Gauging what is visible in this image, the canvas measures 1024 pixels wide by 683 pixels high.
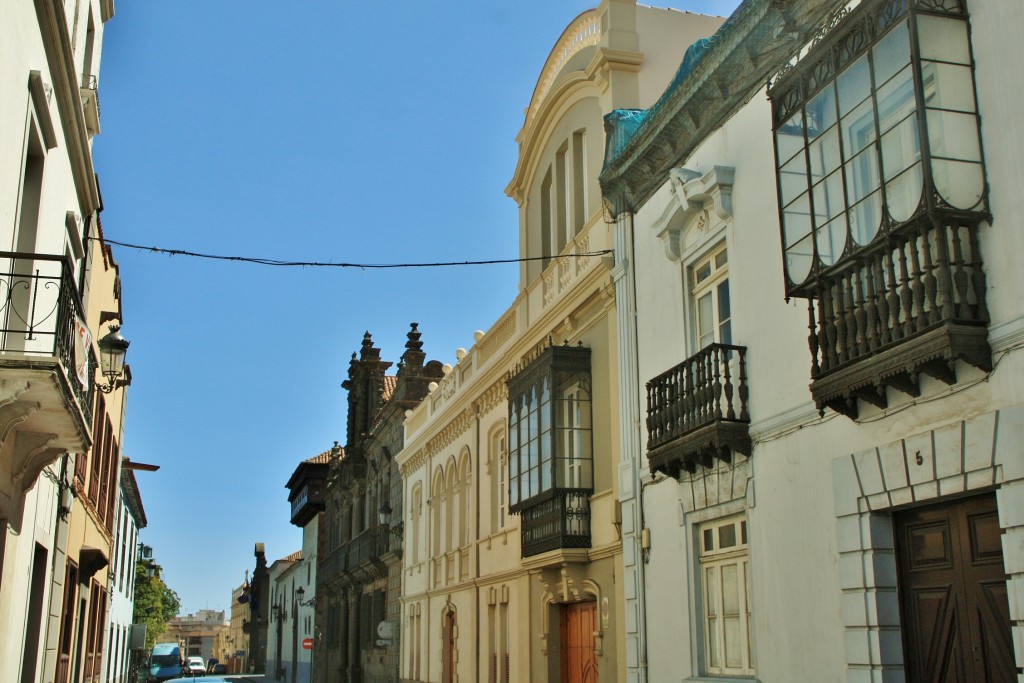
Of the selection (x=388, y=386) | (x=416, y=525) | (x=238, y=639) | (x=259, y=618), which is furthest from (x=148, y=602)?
(x=238, y=639)

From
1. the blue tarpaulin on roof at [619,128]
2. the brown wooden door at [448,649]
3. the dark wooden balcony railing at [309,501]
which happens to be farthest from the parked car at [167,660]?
the blue tarpaulin on roof at [619,128]

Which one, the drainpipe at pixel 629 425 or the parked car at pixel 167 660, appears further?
the parked car at pixel 167 660

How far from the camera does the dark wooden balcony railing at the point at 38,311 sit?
834 cm

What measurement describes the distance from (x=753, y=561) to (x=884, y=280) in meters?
3.51

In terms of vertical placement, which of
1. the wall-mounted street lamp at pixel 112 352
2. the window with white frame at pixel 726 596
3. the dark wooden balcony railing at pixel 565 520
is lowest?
the window with white frame at pixel 726 596

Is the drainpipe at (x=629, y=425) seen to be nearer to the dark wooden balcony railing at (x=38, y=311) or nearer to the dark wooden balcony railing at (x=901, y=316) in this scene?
the dark wooden balcony railing at (x=901, y=316)

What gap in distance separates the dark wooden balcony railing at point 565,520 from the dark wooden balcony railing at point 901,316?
21.8ft

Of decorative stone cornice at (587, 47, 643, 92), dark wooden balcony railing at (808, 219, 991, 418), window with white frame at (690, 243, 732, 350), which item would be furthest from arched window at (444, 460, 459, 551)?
dark wooden balcony railing at (808, 219, 991, 418)

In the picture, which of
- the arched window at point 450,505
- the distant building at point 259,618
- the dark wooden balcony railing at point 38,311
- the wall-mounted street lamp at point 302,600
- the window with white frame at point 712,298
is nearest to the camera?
the dark wooden balcony railing at point 38,311

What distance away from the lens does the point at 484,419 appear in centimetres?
2145

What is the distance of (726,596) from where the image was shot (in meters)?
11.5

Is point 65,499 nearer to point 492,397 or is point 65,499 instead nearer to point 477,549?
point 492,397

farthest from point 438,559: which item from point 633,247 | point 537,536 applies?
point 633,247

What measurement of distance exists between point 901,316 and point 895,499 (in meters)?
1.43
